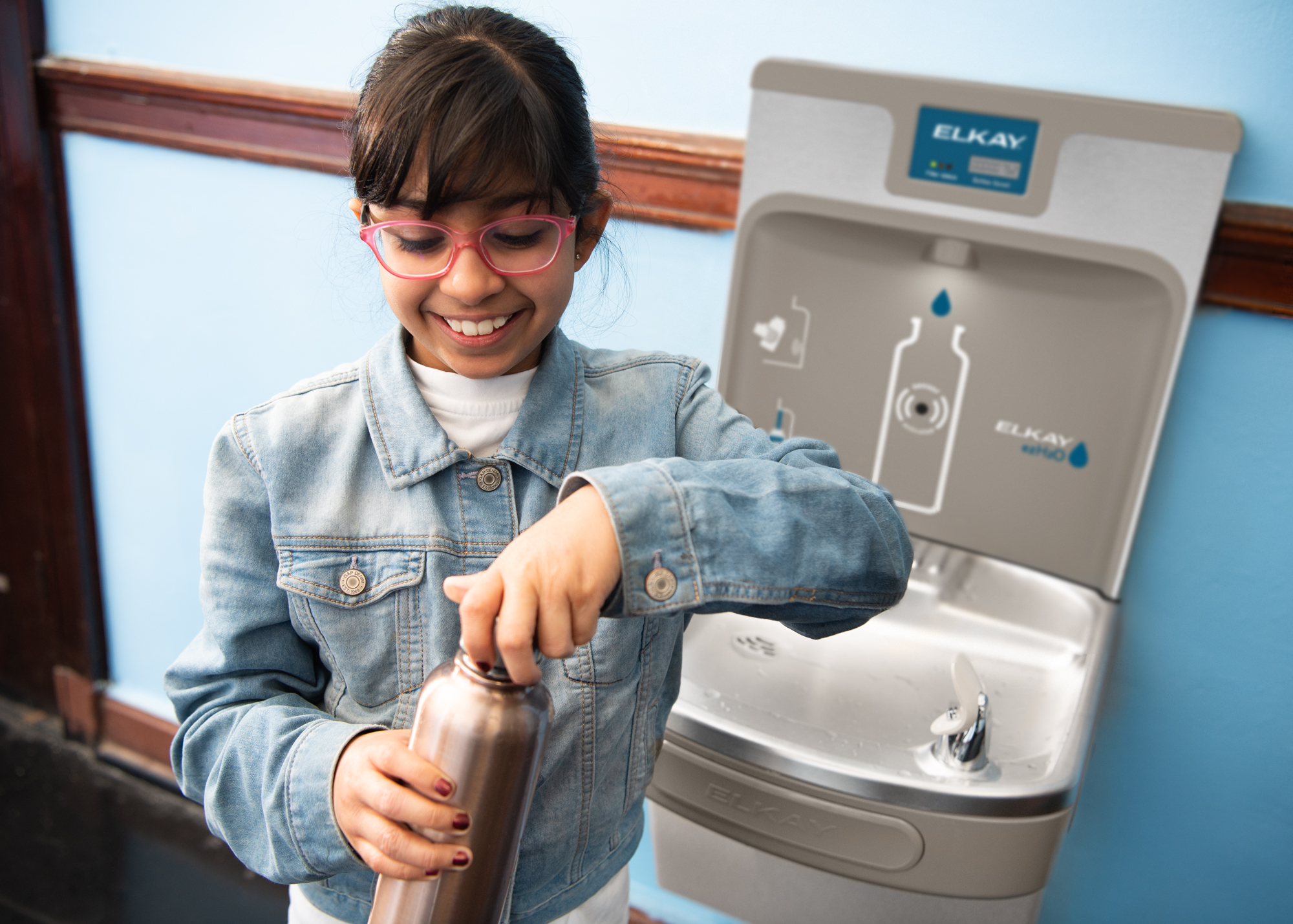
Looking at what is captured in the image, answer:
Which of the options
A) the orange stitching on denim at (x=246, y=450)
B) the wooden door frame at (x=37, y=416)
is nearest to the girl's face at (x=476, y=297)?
the orange stitching on denim at (x=246, y=450)

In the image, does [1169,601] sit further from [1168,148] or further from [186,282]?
[186,282]

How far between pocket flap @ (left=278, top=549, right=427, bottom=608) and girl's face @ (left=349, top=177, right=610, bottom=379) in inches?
5.4

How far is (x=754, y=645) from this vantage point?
102 cm

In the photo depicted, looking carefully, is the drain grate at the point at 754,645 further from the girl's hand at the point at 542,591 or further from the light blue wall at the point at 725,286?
the girl's hand at the point at 542,591

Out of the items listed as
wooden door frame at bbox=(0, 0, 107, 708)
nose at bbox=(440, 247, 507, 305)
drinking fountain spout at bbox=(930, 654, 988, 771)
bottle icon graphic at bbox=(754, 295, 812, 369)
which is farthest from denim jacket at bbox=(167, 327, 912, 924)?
wooden door frame at bbox=(0, 0, 107, 708)

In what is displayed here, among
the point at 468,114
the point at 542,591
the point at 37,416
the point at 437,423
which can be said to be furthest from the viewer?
the point at 37,416

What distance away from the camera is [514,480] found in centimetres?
70

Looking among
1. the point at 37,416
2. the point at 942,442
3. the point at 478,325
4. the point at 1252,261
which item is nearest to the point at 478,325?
the point at 478,325

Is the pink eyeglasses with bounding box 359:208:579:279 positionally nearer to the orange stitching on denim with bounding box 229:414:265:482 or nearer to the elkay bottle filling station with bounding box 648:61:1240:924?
the orange stitching on denim with bounding box 229:414:265:482

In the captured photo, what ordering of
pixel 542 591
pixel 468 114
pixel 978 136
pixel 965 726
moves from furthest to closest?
1. pixel 978 136
2. pixel 965 726
3. pixel 468 114
4. pixel 542 591

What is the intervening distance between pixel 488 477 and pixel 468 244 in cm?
17

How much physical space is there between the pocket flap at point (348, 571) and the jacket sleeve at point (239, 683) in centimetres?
3

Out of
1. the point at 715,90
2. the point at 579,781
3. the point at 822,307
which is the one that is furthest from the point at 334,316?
the point at 579,781

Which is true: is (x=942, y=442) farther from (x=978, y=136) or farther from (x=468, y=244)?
(x=468, y=244)
